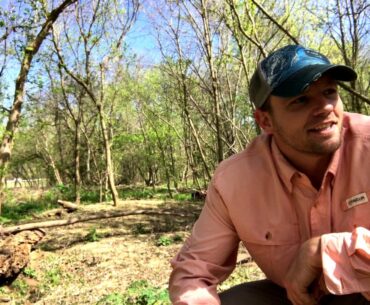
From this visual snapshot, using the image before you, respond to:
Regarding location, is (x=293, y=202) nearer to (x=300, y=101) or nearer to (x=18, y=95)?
(x=300, y=101)

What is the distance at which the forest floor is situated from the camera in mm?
5152

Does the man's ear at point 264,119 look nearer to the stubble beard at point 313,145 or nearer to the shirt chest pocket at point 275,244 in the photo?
the stubble beard at point 313,145

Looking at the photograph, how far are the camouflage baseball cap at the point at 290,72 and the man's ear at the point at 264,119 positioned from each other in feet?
0.12

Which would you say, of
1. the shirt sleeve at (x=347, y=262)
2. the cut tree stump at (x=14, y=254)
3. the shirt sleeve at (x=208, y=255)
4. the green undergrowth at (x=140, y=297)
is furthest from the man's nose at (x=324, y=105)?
the cut tree stump at (x=14, y=254)

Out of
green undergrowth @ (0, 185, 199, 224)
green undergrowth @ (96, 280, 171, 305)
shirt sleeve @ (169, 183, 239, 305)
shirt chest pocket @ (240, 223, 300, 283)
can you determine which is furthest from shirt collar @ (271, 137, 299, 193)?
green undergrowth @ (0, 185, 199, 224)

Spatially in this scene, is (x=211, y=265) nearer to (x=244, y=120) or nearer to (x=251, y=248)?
(x=251, y=248)

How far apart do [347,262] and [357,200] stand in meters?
0.28

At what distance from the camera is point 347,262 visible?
5.20 feet

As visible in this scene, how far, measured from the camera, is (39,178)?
4178 centimetres

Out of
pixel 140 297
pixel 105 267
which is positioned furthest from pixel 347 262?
pixel 105 267

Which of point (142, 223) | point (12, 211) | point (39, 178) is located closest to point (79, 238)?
point (142, 223)

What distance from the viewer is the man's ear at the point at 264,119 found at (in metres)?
1.93

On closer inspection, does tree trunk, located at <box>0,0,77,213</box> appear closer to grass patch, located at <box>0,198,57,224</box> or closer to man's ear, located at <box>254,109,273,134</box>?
grass patch, located at <box>0,198,57,224</box>

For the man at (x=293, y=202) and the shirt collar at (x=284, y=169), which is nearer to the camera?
the man at (x=293, y=202)
